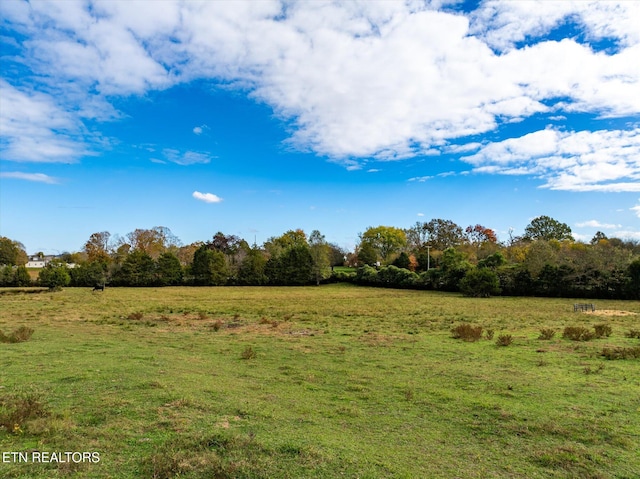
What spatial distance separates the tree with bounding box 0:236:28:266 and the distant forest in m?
0.15

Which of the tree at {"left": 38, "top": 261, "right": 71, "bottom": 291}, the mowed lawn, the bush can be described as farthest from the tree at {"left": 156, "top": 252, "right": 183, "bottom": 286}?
the mowed lawn

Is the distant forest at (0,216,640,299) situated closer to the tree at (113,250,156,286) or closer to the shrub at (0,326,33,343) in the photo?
the tree at (113,250,156,286)

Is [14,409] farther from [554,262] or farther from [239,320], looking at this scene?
[554,262]

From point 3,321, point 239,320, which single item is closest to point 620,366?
point 239,320

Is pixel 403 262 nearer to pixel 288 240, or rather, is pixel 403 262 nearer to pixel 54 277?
pixel 288 240

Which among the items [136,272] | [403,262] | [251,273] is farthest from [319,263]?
[136,272]

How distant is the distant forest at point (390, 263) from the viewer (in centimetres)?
3966

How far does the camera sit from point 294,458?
486 cm

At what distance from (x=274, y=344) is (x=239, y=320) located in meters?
8.37

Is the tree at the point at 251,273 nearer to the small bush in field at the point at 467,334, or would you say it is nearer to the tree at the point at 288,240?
the tree at the point at 288,240

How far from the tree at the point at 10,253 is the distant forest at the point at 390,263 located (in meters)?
0.15

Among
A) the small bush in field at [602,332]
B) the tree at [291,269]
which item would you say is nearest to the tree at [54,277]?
the tree at [291,269]

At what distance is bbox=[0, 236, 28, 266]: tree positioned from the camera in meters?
69.1

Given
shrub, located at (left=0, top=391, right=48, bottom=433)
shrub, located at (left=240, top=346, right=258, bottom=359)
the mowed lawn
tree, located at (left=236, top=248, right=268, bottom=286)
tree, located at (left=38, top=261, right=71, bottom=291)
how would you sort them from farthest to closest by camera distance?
tree, located at (left=236, top=248, right=268, bottom=286) < tree, located at (left=38, top=261, right=71, bottom=291) < shrub, located at (left=240, top=346, right=258, bottom=359) < shrub, located at (left=0, top=391, right=48, bottom=433) < the mowed lawn
